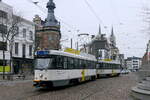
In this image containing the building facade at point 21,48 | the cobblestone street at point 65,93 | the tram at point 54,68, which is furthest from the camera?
the building facade at point 21,48

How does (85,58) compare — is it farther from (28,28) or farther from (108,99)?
(28,28)

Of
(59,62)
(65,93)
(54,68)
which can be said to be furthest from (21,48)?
(65,93)

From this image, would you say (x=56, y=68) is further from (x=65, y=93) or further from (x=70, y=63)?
(x=70, y=63)

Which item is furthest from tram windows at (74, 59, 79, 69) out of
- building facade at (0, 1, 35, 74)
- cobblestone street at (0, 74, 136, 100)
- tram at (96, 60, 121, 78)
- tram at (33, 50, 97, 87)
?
building facade at (0, 1, 35, 74)

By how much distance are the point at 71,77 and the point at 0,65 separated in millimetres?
23160

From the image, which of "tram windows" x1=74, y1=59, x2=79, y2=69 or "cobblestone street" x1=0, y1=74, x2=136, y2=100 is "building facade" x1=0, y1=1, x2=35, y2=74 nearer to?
"tram windows" x1=74, y1=59, x2=79, y2=69

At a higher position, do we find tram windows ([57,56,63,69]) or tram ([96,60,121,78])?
tram windows ([57,56,63,69])

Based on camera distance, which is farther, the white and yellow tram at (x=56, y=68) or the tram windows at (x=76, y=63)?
the tram windows at (x=76, y=63)

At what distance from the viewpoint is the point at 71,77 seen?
1848 cm

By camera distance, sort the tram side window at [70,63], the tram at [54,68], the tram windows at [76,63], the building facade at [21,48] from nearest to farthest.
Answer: the tram at [54,68] < the tram side window at [70,63] < the tram windows at [76,63] < the building facade at [21,48]

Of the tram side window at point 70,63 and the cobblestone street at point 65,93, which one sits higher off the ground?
the tram side window at point 70,63

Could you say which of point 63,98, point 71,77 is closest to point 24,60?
point 71,77

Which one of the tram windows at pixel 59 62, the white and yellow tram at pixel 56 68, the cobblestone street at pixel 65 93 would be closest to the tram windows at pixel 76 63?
the white and yellow tram at pixel 56 68

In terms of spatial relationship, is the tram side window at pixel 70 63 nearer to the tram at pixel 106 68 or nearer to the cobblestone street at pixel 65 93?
the cobblestone street at pixel 65 93
